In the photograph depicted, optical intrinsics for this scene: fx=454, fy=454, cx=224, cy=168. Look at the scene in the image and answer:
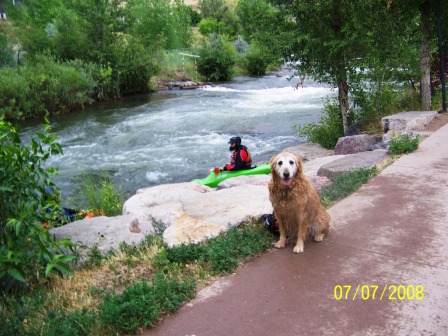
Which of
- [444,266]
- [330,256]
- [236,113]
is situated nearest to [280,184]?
[330,256]

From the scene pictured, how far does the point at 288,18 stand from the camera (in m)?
11.7

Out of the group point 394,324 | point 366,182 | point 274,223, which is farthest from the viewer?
point 366,182

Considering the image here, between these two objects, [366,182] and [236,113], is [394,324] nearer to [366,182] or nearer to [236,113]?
[366,182]

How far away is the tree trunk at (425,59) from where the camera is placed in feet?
34.7

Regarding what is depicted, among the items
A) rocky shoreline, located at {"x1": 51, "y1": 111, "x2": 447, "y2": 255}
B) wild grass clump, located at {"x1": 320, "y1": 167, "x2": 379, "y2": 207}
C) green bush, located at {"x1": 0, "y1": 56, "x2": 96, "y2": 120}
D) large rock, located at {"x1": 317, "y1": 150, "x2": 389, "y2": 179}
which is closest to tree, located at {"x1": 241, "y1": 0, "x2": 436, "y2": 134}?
rocky shoreline, located at {"x1": 51, "y1": 111, "x2": 447, "y2": 255}

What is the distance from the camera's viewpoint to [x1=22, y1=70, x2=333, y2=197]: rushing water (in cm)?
1291

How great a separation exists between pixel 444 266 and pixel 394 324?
1060 mm

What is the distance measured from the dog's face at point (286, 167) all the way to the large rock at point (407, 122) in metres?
5.53

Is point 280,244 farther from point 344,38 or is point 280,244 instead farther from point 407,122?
point 344,38

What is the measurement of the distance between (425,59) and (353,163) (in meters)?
5.00

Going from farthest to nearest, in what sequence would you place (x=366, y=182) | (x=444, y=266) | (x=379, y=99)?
(x=379, y=99) < (x=366, y=182) < (x=444, y=266)

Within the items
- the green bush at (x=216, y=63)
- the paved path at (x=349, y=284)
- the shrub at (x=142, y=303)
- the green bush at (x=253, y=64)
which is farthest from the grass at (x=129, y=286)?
the green bush at (x=253, y=64)

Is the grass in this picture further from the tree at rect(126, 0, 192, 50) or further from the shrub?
the tree at rect(126, 0, 192, 50)
